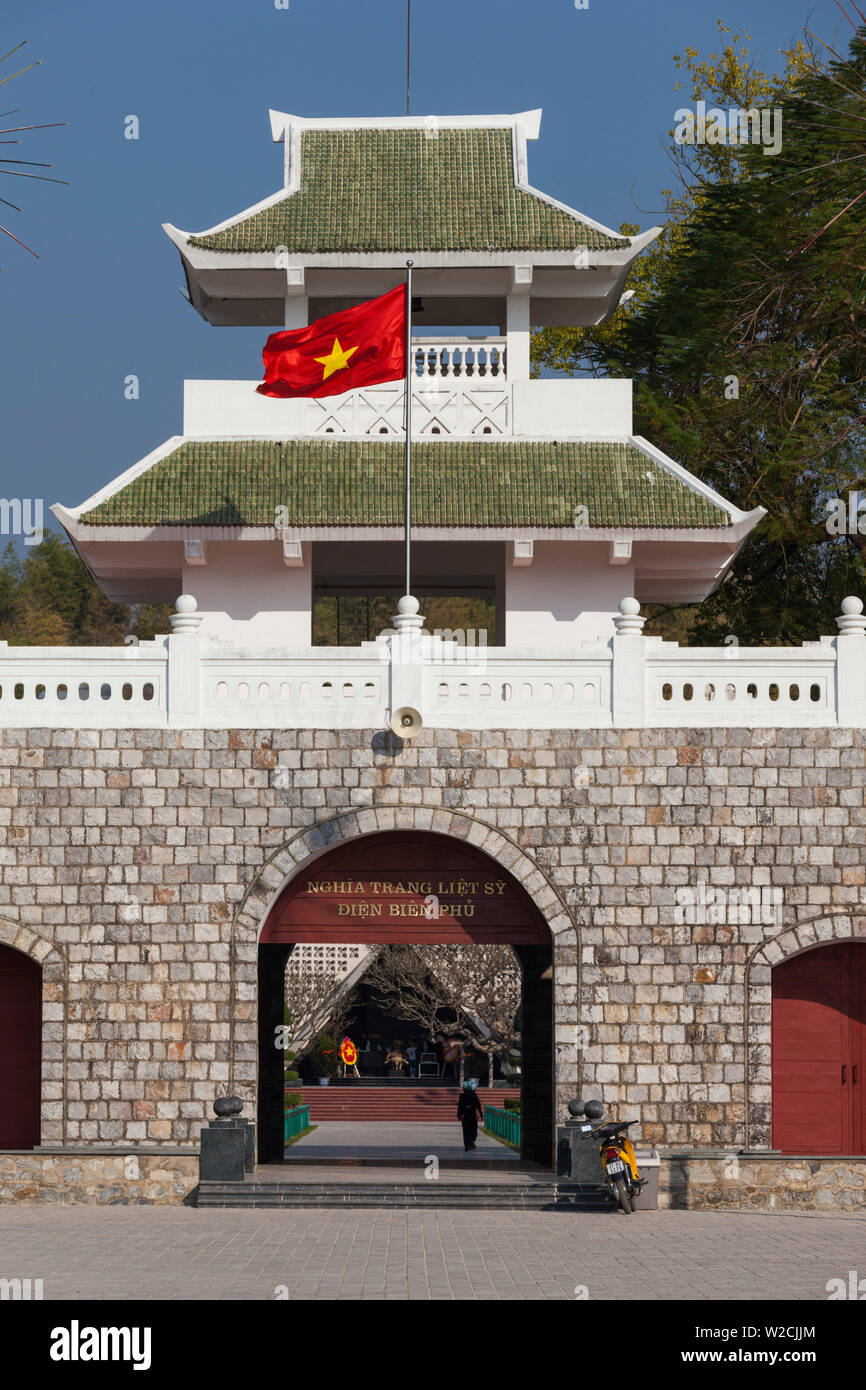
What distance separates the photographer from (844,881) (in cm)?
1655

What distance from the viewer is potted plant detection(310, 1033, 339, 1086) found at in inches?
1641

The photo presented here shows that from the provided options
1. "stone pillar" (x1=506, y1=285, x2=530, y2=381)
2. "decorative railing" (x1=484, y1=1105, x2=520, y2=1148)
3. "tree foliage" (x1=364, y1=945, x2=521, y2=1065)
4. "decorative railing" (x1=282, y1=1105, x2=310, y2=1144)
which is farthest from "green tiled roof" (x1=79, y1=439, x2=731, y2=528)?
"tree foliage" (x1=364, y1=945, x2=521, y2=1065)

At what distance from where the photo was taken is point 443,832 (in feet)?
54.2

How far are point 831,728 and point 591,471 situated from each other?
5.24m

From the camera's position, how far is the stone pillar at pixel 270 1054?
18297mm

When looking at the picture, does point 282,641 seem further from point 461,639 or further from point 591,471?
point 591,471

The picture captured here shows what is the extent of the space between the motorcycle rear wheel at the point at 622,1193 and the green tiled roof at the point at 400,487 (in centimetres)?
781

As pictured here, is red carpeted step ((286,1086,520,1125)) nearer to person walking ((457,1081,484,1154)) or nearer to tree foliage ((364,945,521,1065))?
tree foliage ((364,945,521,1065))

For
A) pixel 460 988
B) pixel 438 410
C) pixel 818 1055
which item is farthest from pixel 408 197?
pixel 460 988

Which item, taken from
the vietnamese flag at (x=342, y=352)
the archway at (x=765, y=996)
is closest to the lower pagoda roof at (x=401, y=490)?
the vietnamese flag at (x=342, y=352)

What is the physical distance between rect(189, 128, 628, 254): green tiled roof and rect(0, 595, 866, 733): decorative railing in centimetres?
651

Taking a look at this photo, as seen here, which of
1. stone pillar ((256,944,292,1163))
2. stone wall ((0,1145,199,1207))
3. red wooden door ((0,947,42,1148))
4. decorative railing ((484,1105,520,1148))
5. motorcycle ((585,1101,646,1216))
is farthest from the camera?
decorative railing ((484,1105,520,1148))

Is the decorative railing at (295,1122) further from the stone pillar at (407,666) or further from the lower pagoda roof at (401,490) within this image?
the stone pillar at (407,666)

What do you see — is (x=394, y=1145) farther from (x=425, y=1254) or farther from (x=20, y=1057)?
(x=425, y=1254)
